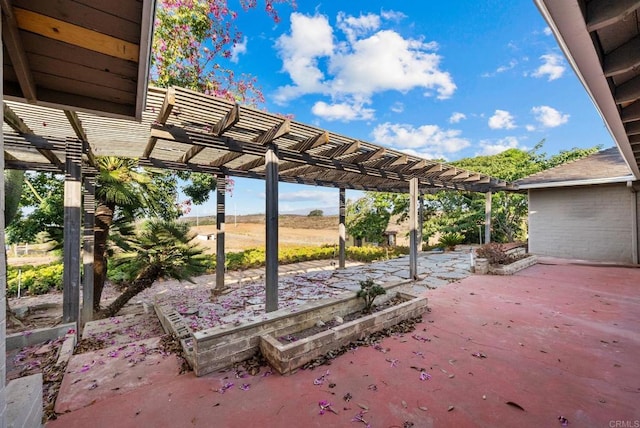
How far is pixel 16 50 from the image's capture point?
55.0 inches

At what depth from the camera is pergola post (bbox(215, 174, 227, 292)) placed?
5.97 m

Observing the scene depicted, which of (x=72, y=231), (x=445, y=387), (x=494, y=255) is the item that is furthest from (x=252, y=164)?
(x=494, y=255)

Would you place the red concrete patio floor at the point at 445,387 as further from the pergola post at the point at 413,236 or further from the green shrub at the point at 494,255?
the green shrub at the point at 494,255

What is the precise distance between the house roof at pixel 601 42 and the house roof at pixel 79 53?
2254 mm

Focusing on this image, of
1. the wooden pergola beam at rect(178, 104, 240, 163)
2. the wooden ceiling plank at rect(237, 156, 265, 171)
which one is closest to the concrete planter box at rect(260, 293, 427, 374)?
the wooden pergola beam at rect(178, 104, 240, 163)

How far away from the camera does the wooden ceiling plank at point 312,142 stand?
3.85m

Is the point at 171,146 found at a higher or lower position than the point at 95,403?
higher

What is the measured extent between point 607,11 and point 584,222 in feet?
34.7

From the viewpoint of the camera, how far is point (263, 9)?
22.5 feet

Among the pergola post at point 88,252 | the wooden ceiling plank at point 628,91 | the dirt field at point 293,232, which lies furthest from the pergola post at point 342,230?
the wooden ceiling plank at point 628,91

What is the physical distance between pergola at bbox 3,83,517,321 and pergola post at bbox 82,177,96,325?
14 millimetres

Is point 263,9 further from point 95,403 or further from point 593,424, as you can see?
point 593,424

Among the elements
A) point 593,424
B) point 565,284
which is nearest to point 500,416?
point 593,424

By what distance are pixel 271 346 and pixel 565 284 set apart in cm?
682
